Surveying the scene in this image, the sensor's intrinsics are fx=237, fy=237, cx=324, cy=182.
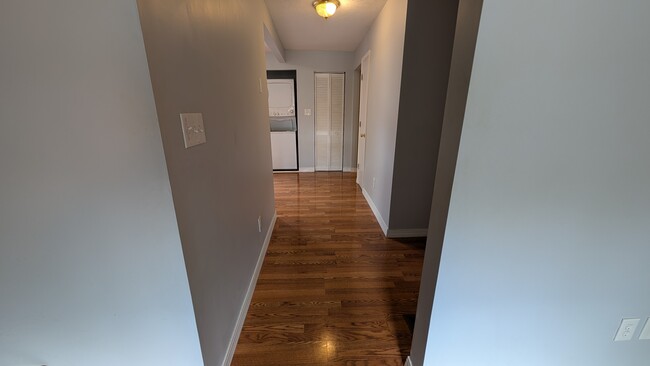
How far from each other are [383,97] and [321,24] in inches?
57.9

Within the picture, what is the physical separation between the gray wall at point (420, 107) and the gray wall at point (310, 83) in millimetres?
2818

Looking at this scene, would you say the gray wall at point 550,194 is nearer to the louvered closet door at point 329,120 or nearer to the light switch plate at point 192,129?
the light switch plate at point 192,129

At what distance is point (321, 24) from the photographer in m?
3.20

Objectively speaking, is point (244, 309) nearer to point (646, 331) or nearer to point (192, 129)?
point (192, 129)

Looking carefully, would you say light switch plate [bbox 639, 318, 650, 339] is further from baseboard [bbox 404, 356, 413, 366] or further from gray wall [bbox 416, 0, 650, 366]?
baseboard [bbox 404, 356, 413, 366]

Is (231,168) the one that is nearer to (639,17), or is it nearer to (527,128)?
(527,128)

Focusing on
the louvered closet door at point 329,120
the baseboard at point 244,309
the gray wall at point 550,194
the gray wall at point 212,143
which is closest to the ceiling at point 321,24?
the louvered closet door at point 329,120

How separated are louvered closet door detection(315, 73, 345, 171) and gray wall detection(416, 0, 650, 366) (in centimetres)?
439

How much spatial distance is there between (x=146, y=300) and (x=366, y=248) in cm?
184

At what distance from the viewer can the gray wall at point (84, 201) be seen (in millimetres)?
655

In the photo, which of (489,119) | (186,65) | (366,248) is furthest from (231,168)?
(366,248)

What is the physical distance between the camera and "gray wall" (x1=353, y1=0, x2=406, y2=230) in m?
2.24

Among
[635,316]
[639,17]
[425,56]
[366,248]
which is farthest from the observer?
[366,248]

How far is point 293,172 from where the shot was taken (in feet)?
17.2
